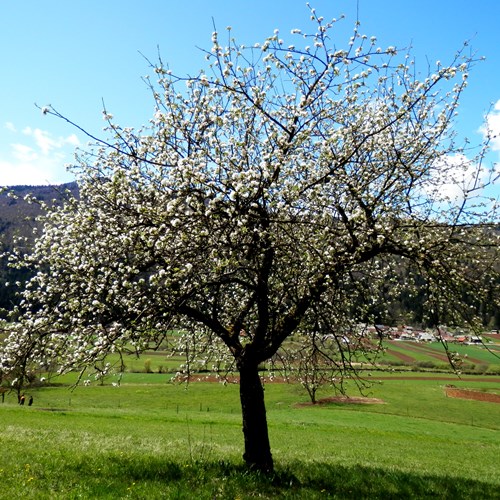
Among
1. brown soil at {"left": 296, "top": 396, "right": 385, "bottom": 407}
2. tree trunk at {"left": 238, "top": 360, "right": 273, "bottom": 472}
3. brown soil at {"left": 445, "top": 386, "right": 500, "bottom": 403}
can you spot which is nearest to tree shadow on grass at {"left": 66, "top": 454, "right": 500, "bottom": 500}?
tree trunk at {"left": 238, "top": 360, "right": 273, "bottom": 472}

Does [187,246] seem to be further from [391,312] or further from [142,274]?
[391,312]

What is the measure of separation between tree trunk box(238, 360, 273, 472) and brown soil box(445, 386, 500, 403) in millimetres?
65601

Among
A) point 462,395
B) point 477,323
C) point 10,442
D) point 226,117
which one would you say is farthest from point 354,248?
point 462,395

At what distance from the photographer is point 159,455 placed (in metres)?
13.5

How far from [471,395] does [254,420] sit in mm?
68958

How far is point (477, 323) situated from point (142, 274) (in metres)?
8.40

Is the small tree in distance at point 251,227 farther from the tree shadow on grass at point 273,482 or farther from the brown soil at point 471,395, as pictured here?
the brown soil at point 471,395

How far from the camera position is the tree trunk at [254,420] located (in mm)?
11703

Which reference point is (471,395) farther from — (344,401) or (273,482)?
(273,482)

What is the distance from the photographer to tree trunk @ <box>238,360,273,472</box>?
11.7 m

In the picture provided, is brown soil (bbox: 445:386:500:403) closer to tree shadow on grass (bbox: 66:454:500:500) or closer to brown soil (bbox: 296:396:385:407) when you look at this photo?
brown soil (bbox: 296:396:385:407)

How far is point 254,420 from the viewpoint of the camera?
11.9m

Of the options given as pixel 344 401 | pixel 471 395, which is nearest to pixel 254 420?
pixel 344 401

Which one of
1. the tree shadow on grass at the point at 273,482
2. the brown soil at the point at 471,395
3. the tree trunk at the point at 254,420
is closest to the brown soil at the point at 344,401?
the brown soil at the point at 471,395
